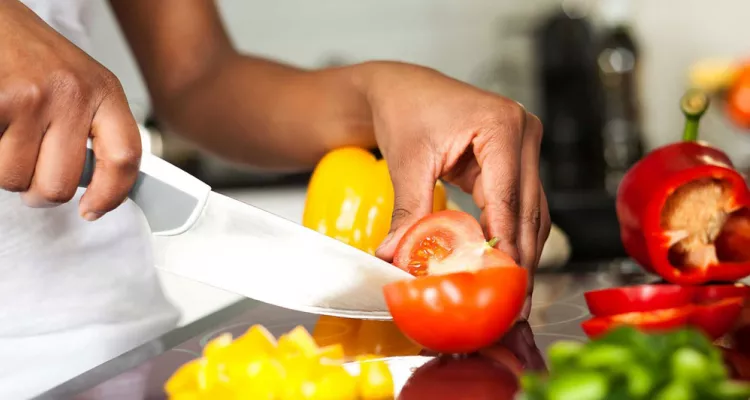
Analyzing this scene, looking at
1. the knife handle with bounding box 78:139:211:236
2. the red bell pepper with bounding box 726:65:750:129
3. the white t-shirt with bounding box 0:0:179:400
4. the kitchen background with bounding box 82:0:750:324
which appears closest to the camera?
the knife handle with bounding box 78:139:211:236

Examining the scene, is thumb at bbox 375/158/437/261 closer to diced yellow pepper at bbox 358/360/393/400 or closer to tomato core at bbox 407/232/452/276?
tomato core at bbox 407/232/452/276

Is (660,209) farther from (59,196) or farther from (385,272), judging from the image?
(59,196)

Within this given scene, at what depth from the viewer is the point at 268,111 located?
3.84 feet

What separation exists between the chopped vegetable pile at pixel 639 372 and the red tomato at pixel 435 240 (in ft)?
1.14

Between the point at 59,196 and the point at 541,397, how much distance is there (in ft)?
1.44

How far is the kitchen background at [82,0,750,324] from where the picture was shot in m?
2.97

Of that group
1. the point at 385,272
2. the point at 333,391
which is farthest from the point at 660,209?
the point at 333,391

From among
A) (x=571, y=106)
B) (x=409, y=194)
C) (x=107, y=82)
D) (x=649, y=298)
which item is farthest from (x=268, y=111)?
(x=571, y=106)

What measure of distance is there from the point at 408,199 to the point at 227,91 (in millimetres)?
407

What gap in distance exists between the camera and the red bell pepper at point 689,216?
112cm

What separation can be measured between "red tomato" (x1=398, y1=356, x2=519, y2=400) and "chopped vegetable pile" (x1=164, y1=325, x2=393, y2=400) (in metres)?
0.03

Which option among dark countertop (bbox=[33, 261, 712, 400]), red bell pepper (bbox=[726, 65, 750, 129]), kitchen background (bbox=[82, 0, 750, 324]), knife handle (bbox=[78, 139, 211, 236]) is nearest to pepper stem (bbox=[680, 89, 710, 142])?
dark countertop (bbox=[33, 261, 712, 400])

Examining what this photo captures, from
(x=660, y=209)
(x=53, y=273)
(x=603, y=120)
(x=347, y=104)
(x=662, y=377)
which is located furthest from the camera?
(x=603, y=120)

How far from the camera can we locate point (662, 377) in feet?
1.54
